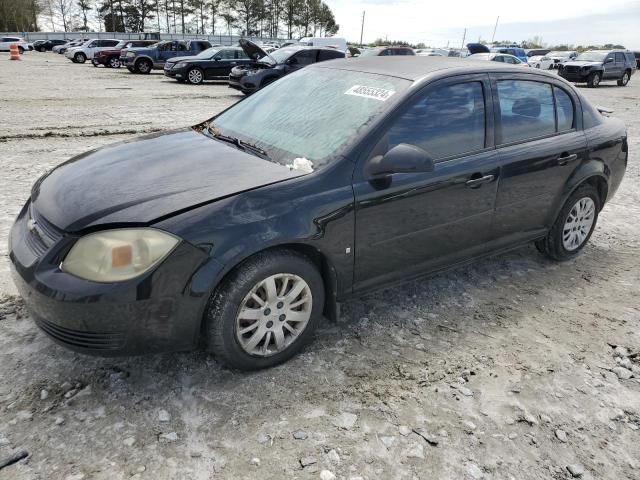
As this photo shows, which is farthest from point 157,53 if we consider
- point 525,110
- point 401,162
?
point 401,162

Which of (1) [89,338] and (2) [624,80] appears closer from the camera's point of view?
(1) [89,338]

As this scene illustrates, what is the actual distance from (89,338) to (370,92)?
210 cm

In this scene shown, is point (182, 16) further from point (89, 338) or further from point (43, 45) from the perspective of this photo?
point (89, 338)

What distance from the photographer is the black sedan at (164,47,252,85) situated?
60.0 feet

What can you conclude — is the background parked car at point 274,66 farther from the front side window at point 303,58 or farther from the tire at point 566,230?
the tire at point 566,230

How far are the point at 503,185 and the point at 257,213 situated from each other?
1.88m

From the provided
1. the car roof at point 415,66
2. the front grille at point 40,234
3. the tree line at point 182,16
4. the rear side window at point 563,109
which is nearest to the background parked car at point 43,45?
the tree line at point 182,16

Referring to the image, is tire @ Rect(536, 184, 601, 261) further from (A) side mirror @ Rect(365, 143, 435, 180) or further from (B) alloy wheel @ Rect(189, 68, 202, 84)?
(B) alloy wheel @ Rect(189, 68, 202, 84)

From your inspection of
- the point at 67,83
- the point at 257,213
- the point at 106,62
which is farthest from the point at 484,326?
the point at 106,62

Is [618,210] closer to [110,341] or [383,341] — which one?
[383,341]

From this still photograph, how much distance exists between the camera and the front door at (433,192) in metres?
2.87

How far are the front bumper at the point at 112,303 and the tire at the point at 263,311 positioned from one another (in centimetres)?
14

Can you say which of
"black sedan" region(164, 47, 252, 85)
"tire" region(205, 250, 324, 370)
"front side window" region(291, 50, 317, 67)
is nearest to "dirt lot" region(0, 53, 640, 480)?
"tire" region(205, 250, 324, 370)

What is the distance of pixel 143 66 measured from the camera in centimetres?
2298
